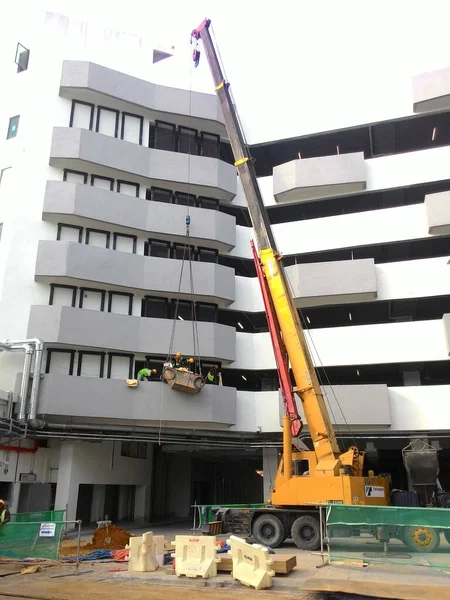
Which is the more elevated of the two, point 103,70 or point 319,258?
point 103,70

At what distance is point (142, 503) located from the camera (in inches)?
1067

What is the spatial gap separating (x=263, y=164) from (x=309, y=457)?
20.5m

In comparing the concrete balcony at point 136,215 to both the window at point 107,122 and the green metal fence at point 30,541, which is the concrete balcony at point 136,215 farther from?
the green metal fence at point 30,541

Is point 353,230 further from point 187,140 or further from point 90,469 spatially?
point 90,469

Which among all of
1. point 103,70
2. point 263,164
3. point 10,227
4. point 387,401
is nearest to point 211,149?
point 263,164

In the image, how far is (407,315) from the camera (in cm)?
2778

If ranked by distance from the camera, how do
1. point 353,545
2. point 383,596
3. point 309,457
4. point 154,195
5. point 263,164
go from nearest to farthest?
point 383,596 < point 353,545 < point 309,457 < point 154,195 < point 263,164

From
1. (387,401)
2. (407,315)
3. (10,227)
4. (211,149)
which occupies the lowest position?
(387,401)

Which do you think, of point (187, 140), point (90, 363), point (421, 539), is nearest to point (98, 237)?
point (90, 363)

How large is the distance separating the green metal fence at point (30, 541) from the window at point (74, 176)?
59.0 ft

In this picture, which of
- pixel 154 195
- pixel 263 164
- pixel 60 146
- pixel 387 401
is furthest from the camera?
pixel 263 164

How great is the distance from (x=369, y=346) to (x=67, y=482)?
49.9ft

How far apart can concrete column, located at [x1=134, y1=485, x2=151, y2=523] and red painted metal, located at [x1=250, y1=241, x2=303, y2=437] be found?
45.7 feet

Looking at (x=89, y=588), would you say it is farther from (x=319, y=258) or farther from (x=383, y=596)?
(x=319, y=258)
